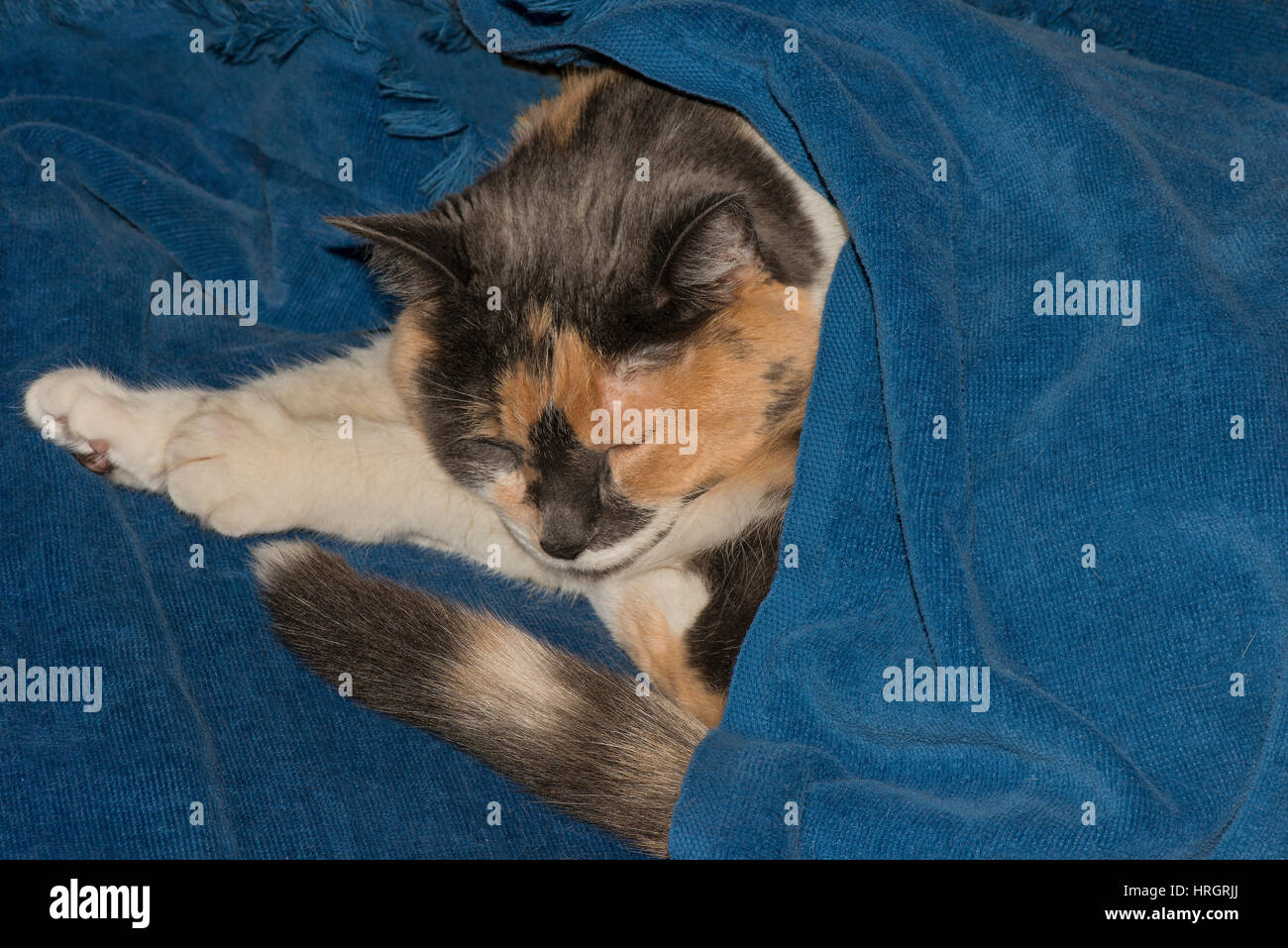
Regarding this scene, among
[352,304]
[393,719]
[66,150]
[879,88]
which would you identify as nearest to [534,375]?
[393,719]

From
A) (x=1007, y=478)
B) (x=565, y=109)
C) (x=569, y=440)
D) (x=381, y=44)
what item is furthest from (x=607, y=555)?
(x=381, y=44)

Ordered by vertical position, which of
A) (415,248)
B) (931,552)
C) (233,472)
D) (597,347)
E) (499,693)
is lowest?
(499,693)

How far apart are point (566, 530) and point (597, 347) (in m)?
0.26

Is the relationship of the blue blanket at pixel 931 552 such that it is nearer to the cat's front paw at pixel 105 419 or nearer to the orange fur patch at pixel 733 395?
the cat's front paw at pixel 105 419

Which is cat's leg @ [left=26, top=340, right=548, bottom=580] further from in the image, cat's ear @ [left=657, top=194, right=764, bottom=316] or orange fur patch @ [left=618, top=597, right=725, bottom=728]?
cat's ear @ [left=657, top=194, right=764, bottom=316]

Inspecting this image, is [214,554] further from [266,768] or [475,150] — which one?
[475,150]

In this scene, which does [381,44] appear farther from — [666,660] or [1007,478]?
[1007,478]

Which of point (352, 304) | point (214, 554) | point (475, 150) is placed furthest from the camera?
point (352, 304)

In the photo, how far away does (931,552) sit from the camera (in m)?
1.28

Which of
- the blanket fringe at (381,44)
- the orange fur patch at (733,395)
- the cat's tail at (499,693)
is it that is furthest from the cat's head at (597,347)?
the blanket fringe at (381,44)

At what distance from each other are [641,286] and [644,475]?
27 centimetres

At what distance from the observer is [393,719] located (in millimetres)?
1447

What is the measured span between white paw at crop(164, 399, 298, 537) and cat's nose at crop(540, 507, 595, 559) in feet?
1.22

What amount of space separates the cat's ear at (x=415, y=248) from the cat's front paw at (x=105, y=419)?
38 centimetres
